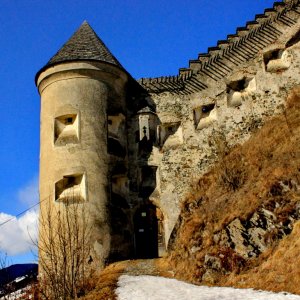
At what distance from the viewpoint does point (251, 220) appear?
1797 cm

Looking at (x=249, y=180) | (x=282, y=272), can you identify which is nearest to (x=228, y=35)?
(x=249, y=180)

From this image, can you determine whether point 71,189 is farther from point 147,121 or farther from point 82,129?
point 147,121

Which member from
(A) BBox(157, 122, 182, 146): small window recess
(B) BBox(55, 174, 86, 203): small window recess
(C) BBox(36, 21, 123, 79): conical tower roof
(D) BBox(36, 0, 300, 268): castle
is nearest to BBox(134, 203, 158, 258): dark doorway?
(D) BBox(36, 0, 300, 268): castle

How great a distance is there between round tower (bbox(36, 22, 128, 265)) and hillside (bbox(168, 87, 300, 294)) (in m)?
3.91

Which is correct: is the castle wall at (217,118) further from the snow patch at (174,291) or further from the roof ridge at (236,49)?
the snow patch at (174,291)

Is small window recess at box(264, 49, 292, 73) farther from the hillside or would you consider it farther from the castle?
the hillside

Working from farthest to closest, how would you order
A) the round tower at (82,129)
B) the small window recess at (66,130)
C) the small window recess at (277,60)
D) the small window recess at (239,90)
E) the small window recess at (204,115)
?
1. the small window recess at (204,115)
2. the small window recess at (239,90)
3. the small window recess at (277,60)
4. the small window recess at (66,130)
5. the round tower at (82,129)

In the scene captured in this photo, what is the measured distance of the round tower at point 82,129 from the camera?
75.5 ft

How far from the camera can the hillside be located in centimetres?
1561

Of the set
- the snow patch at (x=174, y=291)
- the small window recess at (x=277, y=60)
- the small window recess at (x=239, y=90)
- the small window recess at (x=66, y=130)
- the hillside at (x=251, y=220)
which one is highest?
the small window recess at (x=277, y=60)

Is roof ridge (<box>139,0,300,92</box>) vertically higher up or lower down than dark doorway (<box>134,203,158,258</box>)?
higher up

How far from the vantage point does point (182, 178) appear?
983 inches

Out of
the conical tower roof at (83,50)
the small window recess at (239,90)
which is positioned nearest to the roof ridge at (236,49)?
the small window recess at (239,90)

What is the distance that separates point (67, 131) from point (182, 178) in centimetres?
588
